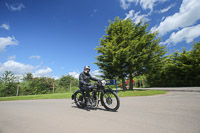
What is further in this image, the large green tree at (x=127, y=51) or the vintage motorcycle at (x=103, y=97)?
the large green tree at (x=127, y=51)

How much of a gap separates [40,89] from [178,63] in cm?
2487

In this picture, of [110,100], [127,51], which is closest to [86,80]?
[110,100]

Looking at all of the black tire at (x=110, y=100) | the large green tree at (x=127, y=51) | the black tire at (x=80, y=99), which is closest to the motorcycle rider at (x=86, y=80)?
the black tire at (x=80, y=99)

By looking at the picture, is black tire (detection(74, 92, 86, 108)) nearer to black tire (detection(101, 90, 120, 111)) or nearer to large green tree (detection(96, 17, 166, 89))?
black tire (detection(101, 90, 120, 111))

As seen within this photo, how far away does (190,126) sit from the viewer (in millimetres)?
2283

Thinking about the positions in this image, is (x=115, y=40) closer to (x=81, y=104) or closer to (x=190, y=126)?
(x=81, y=104)

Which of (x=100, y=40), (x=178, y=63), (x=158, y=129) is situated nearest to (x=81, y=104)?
(x=158, y=129)

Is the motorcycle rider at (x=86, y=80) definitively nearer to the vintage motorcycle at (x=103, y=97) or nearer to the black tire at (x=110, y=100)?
the vintage motorcycle at (x=103, y=97)

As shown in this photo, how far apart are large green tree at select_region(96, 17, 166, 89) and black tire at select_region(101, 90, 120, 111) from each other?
815 centimetres

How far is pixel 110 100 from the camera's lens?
414cm

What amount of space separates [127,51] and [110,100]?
894 cm

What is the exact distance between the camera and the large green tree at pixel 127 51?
12.4 m

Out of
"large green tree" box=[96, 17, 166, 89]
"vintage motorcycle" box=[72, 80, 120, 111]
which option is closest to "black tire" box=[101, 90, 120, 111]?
"vintage motorcycle" box=[72, 80, 120, 111]

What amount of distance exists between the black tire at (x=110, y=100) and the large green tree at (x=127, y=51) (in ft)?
26.7
